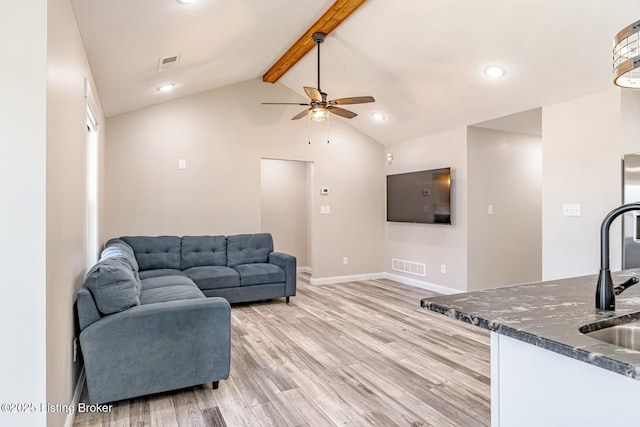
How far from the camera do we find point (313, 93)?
3.73 m

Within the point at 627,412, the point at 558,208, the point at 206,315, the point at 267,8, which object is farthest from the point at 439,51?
the point at 627,412

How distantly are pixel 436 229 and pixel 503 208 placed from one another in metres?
1.00

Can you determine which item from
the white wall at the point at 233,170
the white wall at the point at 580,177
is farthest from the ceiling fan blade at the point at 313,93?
the white wall at the point at 580,177

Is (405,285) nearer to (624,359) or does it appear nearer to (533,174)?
(533,174)

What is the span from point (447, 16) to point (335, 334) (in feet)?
10.5

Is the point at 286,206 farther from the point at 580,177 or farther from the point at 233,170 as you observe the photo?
the point at 580,177

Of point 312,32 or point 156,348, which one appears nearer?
point 156,348

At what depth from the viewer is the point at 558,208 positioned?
157 inches

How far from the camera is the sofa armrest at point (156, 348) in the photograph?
222 centimetres

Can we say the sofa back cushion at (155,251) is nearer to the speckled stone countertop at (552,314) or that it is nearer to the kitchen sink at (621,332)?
the speckled stone countertop at (552,314)

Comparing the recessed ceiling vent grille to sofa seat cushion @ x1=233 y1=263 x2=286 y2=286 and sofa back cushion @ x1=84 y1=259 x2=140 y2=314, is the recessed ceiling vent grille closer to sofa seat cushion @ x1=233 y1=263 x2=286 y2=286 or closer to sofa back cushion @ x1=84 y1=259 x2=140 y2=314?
sofa back cushion @ x1=84 y1=259 x2=140 y2=314

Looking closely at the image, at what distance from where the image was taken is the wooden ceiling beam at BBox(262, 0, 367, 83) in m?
3.52

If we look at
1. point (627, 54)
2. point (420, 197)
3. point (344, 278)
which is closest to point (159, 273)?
point (344, 278)

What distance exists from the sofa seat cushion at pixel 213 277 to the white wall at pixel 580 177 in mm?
3714
